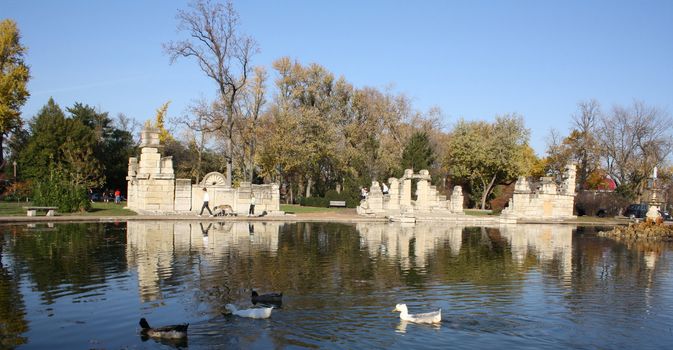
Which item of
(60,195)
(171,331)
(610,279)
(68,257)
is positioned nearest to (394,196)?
(60,195)

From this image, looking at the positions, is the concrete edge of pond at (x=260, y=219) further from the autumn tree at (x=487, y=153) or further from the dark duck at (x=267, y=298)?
the dark duck at (x=267, y=298)

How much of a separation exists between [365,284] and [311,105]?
164 ft

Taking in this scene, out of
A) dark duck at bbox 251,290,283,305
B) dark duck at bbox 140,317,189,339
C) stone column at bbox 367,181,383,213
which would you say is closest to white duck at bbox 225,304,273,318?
dark duck at bbox 251,290,283,305

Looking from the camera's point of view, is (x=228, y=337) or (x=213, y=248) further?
(x=213, y=248)

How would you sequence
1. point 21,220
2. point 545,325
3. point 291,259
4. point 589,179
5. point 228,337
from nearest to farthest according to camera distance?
1. point 228,337
2. point 545,325
3. point 291,259
4. point 21,220
5. point 589,179

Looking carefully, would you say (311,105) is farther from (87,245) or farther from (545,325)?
(545,325)

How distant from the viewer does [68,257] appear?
16.8m

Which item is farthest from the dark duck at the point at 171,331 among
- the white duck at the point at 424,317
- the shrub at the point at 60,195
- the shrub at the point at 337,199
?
the shrub at the point at 337,199

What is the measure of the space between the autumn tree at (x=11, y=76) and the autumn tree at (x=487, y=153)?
39.4 m

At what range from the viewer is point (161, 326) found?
10.0 m

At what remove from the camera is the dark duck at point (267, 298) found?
38.4ft

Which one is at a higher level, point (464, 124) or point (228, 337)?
point (464, 124)

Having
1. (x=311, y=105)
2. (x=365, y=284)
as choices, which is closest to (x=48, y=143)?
(x=311, y=105)

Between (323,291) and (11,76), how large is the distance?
45399mm
